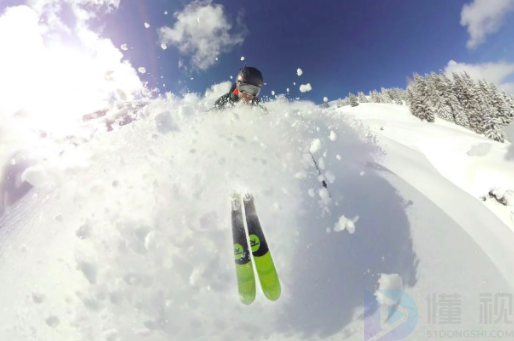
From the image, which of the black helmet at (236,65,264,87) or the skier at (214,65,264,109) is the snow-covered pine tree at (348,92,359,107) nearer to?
the skier at (214,65,264,109)

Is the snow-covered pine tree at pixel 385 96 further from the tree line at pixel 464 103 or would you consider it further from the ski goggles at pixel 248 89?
the ski goggles at pixel 248 89

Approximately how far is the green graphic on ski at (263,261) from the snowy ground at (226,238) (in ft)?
0.79

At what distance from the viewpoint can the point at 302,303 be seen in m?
3.98

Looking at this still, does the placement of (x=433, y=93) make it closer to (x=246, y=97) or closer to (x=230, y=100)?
(x=246, y=97)

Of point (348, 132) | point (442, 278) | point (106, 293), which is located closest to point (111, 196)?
point (106, 293)

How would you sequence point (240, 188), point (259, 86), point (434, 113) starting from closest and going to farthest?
point (240, 188)
point (259, 86)
point (434, 113)

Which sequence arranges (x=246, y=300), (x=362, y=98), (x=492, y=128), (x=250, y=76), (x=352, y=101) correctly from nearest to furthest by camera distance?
(x=246, y=300) → (x=250, y=76) → (x=492, y=128) → (x=352, y=101) → (x=362, y=98)

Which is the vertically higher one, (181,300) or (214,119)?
(214,119)

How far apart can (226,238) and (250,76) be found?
3.68 metres

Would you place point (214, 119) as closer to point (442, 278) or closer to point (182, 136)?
point (182, 136)

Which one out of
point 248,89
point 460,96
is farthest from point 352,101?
point 248,89

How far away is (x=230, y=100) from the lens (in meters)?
6.38

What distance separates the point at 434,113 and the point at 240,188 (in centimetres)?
4973

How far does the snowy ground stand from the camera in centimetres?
389
